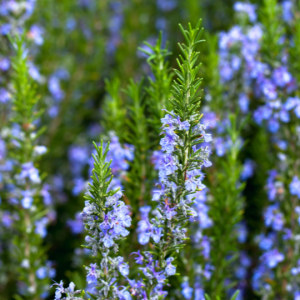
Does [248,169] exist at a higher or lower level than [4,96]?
lower

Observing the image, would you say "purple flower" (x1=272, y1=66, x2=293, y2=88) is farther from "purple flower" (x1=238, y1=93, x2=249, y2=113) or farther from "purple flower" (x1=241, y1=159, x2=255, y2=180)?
"purple flower" (x1=241, y1=159, x2=255, y2=180)

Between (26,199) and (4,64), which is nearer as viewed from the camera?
(26,199)

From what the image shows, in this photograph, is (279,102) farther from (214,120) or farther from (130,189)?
(130,189)

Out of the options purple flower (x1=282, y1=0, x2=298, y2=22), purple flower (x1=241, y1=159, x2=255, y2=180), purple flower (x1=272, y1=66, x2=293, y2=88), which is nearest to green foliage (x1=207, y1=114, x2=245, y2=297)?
purple flower (x1=272, y1=66, x2=293, y2=88)

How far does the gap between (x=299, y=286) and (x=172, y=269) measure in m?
0.96

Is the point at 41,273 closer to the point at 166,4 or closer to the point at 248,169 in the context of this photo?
the point at 248,169

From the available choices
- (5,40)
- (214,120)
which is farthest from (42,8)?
(214,120)

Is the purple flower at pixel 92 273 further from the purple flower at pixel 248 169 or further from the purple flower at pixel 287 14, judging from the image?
the purple flower at pixel 287 14

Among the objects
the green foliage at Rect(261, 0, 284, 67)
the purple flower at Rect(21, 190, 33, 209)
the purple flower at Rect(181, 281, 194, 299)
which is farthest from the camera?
the green foliage at Rect(261, 0, 284, 67)

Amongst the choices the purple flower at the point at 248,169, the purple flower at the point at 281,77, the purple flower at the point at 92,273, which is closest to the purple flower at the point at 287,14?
the purple flower at the point at 281,77

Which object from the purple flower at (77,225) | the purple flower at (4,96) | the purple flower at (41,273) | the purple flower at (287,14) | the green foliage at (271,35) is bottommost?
the purple flower at (41,273)

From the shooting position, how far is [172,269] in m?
1.16

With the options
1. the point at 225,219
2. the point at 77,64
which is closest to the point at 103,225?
the point at 225,219

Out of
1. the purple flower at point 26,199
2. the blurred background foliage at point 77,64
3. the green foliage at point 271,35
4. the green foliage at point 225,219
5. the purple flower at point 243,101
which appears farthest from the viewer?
the blurred background foliage at point 77,64
